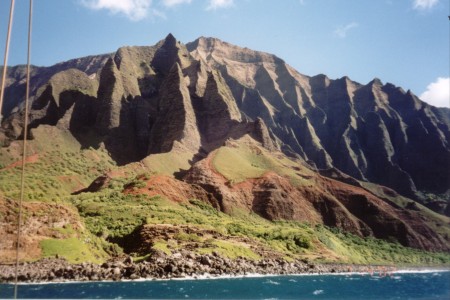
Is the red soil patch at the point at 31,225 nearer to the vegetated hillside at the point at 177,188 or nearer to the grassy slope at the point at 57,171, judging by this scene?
the vegetated hillside at the point at 177,188

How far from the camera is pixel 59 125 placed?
477 feet

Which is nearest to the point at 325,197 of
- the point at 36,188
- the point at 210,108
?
the point at 210,108

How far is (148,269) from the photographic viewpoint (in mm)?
58938

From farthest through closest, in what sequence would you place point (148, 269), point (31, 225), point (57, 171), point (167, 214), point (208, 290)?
point (57, 171)
point (167, 214)
point (31, 225)
point (148, 269)
point (208, 290)

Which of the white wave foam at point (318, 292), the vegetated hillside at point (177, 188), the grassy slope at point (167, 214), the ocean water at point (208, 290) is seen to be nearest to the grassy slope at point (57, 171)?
the grassy slope at point (167, 214)

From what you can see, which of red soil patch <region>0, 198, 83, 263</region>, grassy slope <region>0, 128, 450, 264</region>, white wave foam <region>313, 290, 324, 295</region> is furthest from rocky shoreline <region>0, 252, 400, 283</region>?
white wave foam <region>313, 290, 324, 295</region>

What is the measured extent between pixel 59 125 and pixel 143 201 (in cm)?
6965

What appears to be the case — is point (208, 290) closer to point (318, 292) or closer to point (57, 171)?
point (318, 292)

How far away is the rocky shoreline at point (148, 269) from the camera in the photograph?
52728mm

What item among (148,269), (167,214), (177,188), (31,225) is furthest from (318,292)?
(177,188)

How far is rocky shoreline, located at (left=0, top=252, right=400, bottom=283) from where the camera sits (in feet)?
173

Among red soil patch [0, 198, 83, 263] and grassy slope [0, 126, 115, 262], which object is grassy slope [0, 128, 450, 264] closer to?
grassy slope [0, 126, 115, 262]

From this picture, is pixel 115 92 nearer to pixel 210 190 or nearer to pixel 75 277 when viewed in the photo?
pixel 210 190

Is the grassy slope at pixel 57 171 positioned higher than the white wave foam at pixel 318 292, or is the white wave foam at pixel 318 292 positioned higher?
the grassy slope at pixel 57 171
